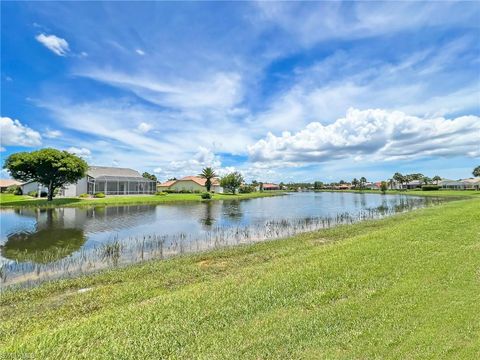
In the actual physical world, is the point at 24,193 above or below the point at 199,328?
above

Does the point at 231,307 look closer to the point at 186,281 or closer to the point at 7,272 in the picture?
the point at 186,281

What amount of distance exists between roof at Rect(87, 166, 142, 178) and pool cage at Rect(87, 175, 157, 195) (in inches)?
87.1

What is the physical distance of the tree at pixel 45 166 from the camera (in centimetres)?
4019

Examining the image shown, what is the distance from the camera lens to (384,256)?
31.1 feet

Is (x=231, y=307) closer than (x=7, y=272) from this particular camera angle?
Yes

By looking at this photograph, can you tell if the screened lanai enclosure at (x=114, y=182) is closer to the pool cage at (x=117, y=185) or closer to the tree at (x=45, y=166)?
the pool cage at (x=117, y=185)

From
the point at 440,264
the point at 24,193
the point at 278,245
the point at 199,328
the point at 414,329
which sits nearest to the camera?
the point at 414,329

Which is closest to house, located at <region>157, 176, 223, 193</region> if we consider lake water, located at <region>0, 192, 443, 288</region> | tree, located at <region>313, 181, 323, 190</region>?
lake water, located at <region>0, 192, 443, 288</region>

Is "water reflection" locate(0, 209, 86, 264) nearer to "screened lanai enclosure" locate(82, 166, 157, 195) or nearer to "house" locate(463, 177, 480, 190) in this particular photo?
"screened lanai enclosure" locate(82, 166, 157, 195)

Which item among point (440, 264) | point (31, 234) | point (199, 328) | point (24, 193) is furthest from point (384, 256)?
point (24, 193)

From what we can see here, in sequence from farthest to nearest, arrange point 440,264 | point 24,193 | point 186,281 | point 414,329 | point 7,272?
point 24,193
point 7,272
point 186,281
point 440,264
point 414,329

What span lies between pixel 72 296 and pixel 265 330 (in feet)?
20.4

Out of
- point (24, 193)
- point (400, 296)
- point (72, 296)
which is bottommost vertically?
point (72, 296)

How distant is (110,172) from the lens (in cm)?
6650
